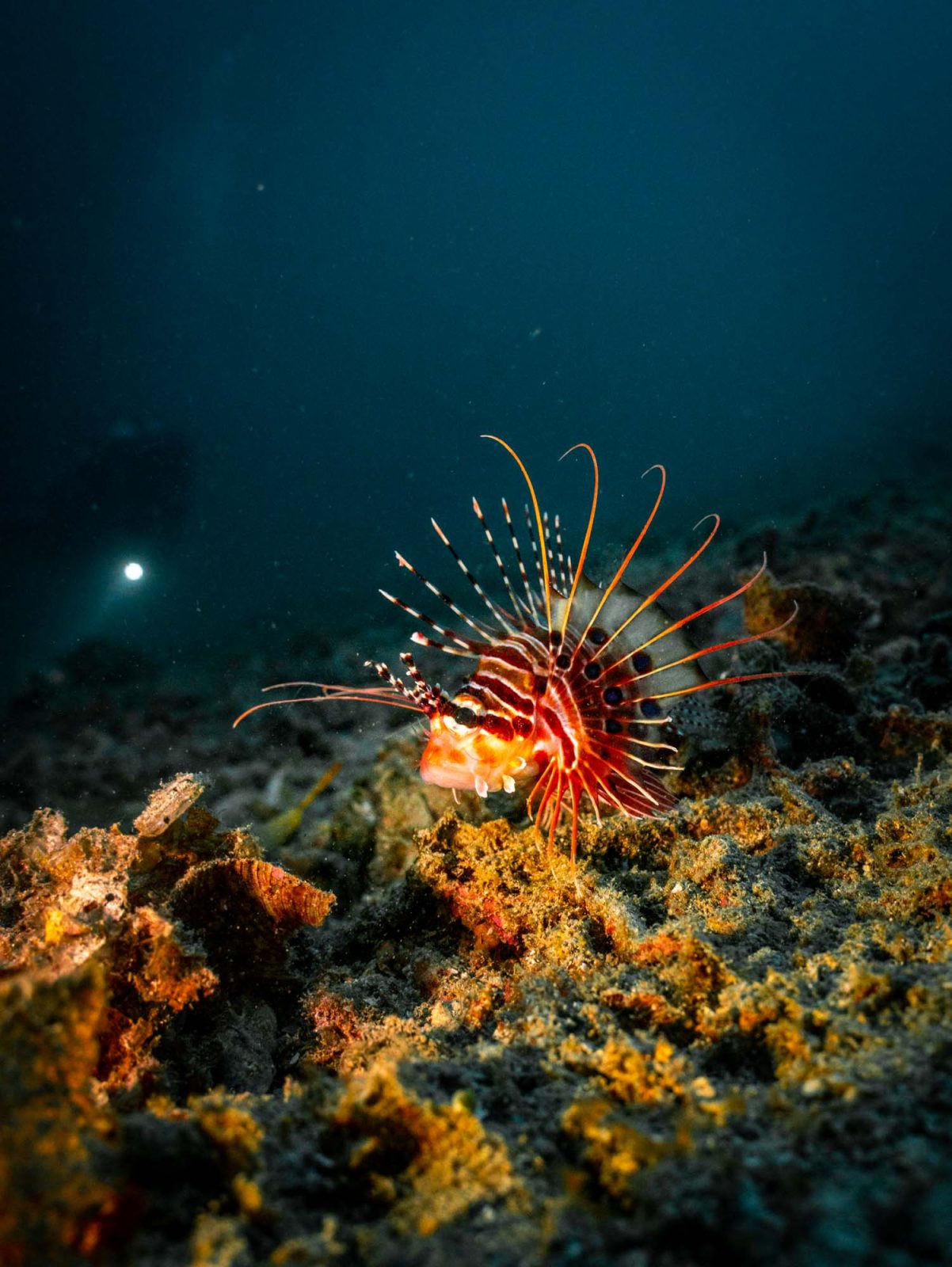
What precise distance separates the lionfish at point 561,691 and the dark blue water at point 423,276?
1793 centimetres

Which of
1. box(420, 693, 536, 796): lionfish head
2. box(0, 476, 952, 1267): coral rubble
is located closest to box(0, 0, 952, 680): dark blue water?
box(420, 693, 536, 796): lionfish head

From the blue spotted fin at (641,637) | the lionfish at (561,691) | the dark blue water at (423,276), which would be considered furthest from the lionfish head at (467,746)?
the dark blue water at (423,276)

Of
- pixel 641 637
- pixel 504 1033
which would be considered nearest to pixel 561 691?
pixel 641 637

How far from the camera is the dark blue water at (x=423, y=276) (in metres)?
33.8

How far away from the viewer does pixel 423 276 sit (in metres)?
78.2

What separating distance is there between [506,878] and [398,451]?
75.2 metres

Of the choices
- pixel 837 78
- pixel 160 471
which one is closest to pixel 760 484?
pixel 160 471

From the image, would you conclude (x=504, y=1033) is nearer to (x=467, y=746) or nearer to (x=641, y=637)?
(x=467, y=746)

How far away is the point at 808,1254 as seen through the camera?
0.89 m

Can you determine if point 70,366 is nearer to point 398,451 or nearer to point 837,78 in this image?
point 398,451

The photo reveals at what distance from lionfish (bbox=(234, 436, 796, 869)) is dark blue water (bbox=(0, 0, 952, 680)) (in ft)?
58.8

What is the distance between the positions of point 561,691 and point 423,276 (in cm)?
8708

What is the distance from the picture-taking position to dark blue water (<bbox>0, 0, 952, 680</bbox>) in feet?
111

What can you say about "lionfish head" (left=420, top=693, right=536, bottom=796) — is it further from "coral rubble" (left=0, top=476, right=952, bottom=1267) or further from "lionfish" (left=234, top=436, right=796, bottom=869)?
"coral rubble" (left=0, top=476, right=952, bottom=1267)
